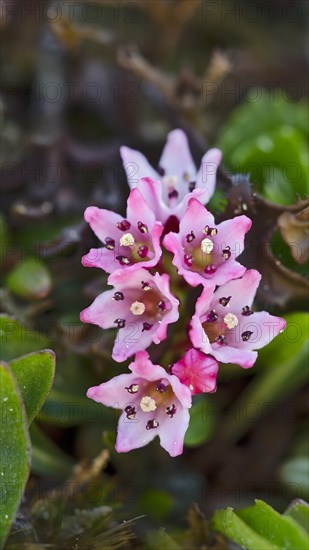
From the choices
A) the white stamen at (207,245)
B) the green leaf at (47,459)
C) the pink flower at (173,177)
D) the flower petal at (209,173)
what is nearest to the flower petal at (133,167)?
the pink flower at (173,177)

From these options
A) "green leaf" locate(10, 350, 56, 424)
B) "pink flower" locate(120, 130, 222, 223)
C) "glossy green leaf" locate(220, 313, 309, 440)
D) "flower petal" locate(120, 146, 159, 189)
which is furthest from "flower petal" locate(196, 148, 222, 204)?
"green leaf" locate(10, 350, 56, 424)

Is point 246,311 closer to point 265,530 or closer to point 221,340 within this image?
point 221,340

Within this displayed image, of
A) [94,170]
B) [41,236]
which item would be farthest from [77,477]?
[94,170]

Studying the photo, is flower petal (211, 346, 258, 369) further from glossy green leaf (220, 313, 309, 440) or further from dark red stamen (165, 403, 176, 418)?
glossy green leaf (220, 313, 309, 440)

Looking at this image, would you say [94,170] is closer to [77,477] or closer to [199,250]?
[199,250]

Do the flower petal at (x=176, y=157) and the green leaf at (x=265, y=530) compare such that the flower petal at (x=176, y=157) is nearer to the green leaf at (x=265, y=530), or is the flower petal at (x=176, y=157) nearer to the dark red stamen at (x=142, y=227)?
the dark red stamen at (x=142, y=227)

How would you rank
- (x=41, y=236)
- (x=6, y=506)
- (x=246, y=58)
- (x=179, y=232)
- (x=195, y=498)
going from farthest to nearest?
(x=246, y=58) < (x=41, y=236) < (x=195, y=498) < (x=179, y=232) < (x=6, y=506)
